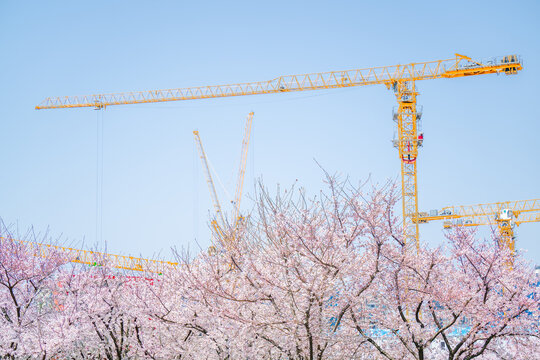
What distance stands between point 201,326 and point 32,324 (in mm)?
7004

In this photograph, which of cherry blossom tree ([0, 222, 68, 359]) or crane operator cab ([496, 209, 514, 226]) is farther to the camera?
crane operator cab ([496, 209, 514, 226])

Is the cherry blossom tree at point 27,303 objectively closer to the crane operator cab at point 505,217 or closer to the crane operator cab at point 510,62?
the crane operator cab at point 510,62

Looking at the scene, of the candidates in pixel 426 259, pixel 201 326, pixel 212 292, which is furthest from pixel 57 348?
pixel 426 259

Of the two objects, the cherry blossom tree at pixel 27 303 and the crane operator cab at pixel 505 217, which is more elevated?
the crane operator cab at pixel 505 217

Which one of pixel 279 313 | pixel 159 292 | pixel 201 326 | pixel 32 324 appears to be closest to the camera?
pixel 279 313

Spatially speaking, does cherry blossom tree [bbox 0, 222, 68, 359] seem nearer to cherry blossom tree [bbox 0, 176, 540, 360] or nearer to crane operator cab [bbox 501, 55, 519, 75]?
cherry blossom tree [bbox 0, 176, 540, 360]

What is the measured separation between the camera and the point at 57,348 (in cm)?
1964

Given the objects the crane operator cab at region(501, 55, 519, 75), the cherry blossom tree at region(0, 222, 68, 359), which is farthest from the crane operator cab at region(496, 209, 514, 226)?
the cherry blossom tree at region(0, 222, 68, 359)

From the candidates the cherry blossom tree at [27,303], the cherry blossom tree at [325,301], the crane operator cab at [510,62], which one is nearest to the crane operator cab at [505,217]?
the crane operator cab at [510,62]

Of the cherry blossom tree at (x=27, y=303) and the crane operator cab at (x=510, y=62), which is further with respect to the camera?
the crane operator cab at (x=510, y=62)

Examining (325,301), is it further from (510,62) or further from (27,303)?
(510,62)

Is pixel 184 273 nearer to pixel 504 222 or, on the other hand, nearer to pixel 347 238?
pixel 347 238

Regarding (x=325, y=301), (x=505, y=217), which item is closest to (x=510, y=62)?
(x=505, y=217)

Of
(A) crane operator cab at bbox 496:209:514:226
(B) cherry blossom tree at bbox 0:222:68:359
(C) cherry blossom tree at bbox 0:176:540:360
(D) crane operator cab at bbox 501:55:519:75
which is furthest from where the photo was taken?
(A) crane operator cab at bbox 496:209:514:226
